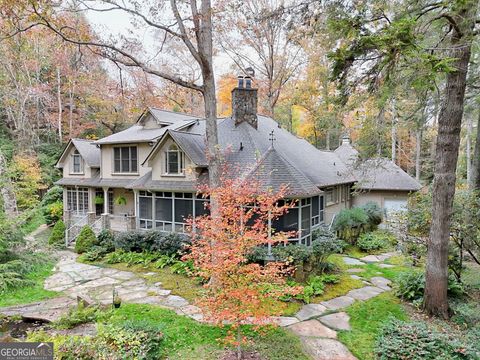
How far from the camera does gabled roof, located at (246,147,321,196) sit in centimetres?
1078

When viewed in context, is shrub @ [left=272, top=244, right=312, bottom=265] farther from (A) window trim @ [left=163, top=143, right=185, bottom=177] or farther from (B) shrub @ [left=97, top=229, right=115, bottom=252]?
(B) shrub @ [left=97, top=229, right=115, bottom=252]

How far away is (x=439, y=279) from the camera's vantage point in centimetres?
741

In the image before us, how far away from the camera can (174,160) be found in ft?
44.1

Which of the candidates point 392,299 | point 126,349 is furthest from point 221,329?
point 392,299

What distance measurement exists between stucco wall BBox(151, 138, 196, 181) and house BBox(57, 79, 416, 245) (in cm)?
4

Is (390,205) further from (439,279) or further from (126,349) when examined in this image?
(126,349)

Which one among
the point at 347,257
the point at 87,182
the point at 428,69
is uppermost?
the point at 428,69

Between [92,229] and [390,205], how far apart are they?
17.2m

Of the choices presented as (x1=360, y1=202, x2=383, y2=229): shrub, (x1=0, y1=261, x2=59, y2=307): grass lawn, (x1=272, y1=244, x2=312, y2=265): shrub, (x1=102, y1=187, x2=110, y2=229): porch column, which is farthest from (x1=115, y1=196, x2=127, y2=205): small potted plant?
(x1=360, y1=202, x2=383, y2=229): shrub

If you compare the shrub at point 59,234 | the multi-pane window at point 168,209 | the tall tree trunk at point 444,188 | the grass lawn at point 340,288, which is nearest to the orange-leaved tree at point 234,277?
the grass lawn at point 340,288

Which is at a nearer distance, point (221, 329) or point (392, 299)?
point (221, 329)

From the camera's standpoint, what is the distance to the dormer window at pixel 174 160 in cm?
1322

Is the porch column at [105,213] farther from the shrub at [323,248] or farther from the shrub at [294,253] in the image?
the shrub at [323,248]

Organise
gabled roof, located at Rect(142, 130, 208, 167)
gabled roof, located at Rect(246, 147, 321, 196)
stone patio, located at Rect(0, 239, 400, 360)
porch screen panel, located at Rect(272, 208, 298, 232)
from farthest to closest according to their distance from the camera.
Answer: gabled roof, located at Rect(142, 130, 208, 167) → porch screen panel, located at Rect(272, 208, 298, 232) → gabled roof, located at Rect(246, 147, 321, 196) → stone patio, located at Rect(0, 239, 400, 360)
